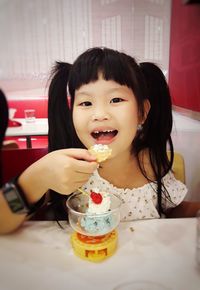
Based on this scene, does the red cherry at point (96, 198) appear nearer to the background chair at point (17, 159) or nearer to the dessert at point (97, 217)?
the dessert at point (97, 217)

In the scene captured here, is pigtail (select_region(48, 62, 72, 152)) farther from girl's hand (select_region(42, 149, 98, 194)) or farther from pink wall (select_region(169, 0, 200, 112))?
pink wall (select_region(169, 0, 200, 112))

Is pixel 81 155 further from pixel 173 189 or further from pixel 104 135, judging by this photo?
pixel 173 189

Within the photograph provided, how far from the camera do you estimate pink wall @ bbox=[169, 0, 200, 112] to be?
0.64 meters

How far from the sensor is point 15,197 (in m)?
0.67

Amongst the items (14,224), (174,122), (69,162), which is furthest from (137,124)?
(14,224)

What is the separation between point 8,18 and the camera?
61 centimetres

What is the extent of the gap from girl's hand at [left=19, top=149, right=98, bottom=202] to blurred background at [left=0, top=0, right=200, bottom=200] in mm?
167

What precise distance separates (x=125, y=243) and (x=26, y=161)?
1.16ft

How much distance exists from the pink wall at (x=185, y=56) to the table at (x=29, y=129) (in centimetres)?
35

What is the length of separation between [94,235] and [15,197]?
0.23 m

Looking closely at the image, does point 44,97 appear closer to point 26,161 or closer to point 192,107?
point 26,161

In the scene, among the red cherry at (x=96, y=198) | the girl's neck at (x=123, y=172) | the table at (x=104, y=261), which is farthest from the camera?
the girl's neck at (x=123, y=172)

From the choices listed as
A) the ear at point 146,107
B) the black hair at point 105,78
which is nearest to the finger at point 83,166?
the black hair at point 105,78

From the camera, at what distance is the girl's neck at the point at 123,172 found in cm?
87
